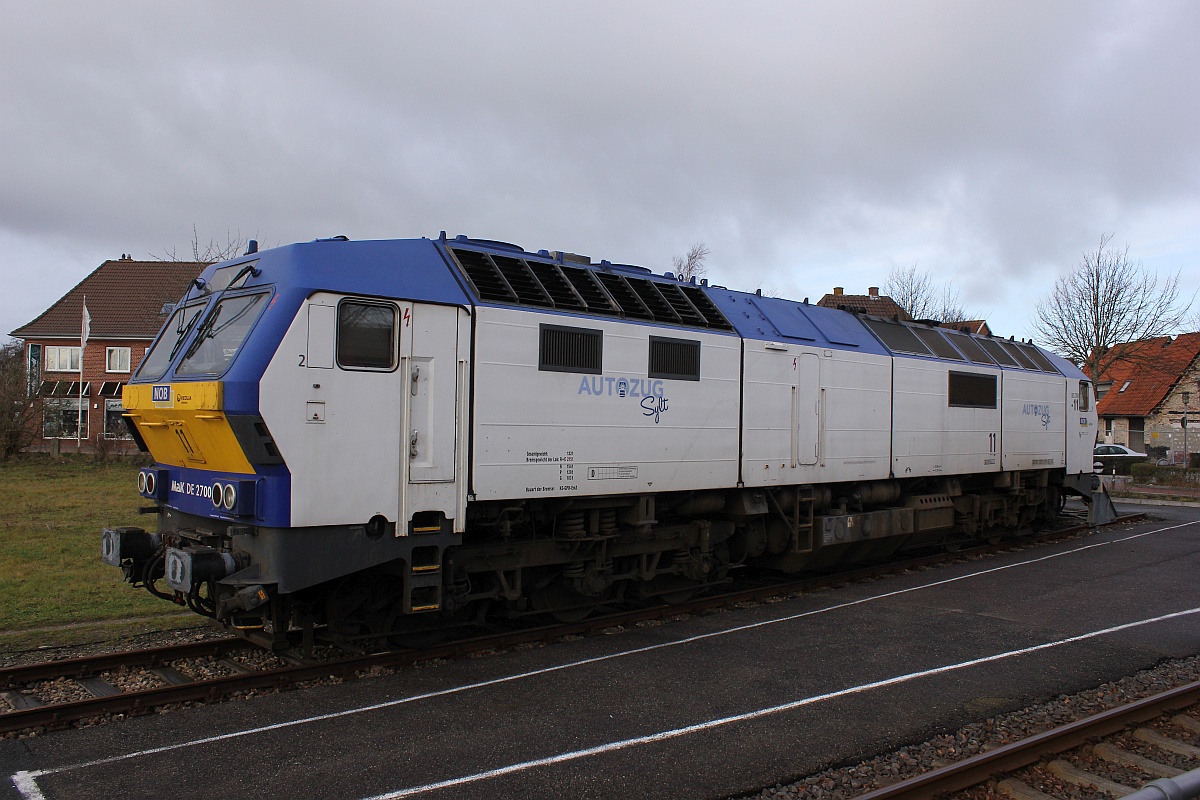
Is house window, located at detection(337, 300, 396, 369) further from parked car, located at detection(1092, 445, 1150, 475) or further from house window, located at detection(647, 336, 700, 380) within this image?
parked car, located at detection(1092, 445, 1150, 475)

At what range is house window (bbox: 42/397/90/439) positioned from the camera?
99.2 feet

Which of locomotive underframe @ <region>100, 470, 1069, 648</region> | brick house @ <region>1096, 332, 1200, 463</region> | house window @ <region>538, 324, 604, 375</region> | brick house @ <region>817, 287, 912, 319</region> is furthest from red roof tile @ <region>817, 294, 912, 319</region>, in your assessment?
house window @ <region>538, 324, 604, 375</region>

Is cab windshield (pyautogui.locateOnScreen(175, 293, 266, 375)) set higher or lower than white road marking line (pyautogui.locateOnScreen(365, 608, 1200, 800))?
higher

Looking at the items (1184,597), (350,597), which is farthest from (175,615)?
(1184,597)

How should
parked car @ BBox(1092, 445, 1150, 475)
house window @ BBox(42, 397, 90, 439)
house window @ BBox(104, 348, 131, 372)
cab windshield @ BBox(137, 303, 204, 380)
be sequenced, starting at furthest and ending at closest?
house window @ BBox(104, 348, 131, 372)
parked car @ BBox(1092, 445, 1150, 475)
house window @ BBox(42, 397, 90, 439)
cab windshield @ BBox(137, 303, 204, 380)

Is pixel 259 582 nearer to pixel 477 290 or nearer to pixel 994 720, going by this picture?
pixel 477 290

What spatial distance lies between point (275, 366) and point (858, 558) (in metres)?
9.07

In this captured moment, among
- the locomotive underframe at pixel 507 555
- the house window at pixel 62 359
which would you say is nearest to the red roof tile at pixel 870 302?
the locomotive underframe at pixel 507 555

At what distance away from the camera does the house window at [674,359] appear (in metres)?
8.46

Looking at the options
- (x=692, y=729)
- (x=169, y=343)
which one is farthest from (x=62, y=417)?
(x=692, y=729)

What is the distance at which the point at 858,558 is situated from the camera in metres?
12.0

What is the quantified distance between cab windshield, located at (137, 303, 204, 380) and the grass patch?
8.96 feet

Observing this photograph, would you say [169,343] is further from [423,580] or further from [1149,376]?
[1149,376]

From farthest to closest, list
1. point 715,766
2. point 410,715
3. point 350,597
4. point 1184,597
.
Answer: point 1184,597
point 350,597
point 410,715
point 715,766
